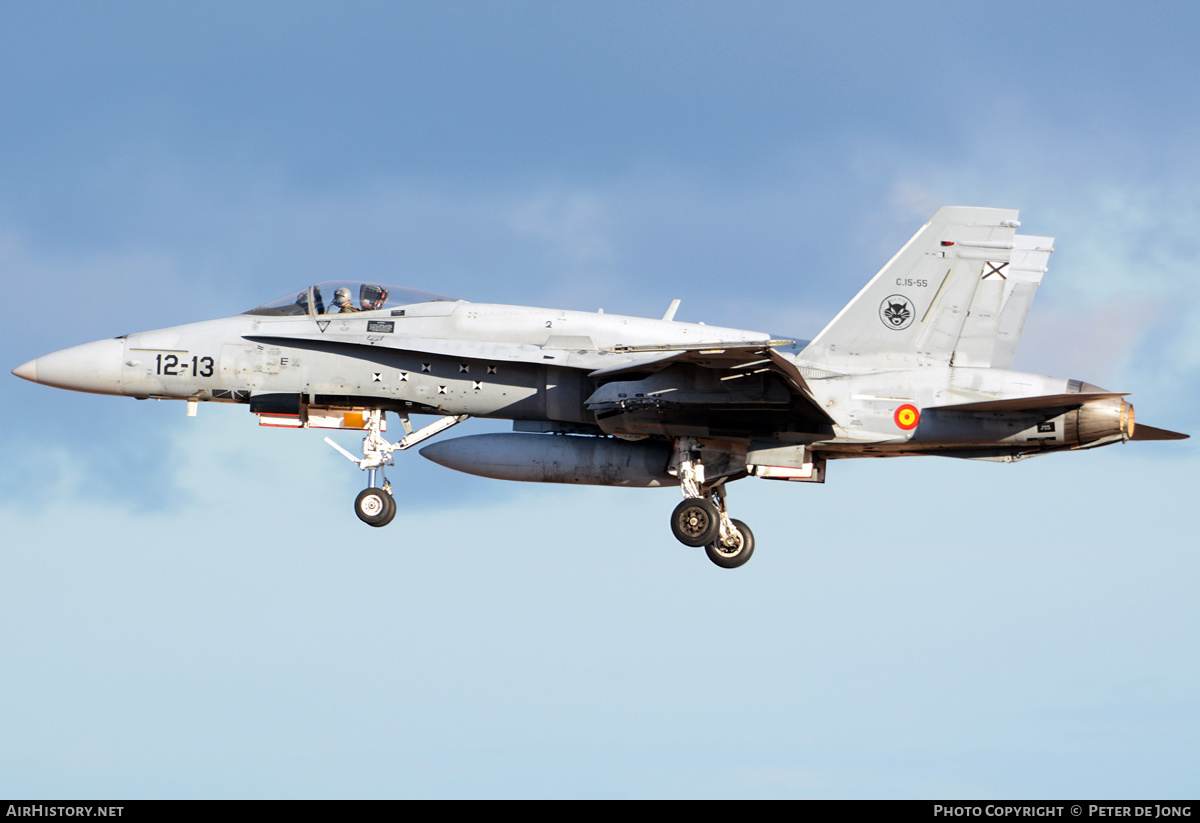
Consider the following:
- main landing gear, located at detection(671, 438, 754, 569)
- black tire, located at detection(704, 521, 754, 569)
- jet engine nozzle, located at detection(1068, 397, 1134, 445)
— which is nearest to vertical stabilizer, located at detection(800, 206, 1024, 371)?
jet engine nozzle, located at detection(1068, 397, 1134, 445)

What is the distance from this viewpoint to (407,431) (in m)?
22.2

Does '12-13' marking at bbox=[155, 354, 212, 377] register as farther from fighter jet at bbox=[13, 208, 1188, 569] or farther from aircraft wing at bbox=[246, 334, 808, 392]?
aircraft wing at bbox=[246, 334, 808, 392]

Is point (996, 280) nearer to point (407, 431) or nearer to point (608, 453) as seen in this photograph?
point (608, 453)

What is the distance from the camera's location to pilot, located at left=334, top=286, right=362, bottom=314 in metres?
22.2

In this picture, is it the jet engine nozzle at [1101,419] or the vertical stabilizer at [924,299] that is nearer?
the jet engine nozzle at [1101,419]

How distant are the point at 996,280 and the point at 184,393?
1275 centimetres

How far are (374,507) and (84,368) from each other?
5201mm

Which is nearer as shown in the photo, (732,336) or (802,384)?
(802,384)

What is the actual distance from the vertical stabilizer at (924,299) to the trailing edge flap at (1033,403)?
2.99 ft

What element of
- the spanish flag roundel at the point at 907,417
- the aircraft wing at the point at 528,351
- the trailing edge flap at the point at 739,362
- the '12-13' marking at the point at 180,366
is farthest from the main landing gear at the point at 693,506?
the '12-13' marking at the point at 180,366

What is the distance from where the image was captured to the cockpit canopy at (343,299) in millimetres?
22125

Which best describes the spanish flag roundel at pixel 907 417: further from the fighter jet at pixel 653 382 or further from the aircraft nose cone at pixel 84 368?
the aircraft nose cone at pixel 84 368

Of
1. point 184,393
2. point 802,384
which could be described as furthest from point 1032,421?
point 184,393

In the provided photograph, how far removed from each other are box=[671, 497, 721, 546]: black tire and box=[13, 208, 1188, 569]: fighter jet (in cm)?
2
